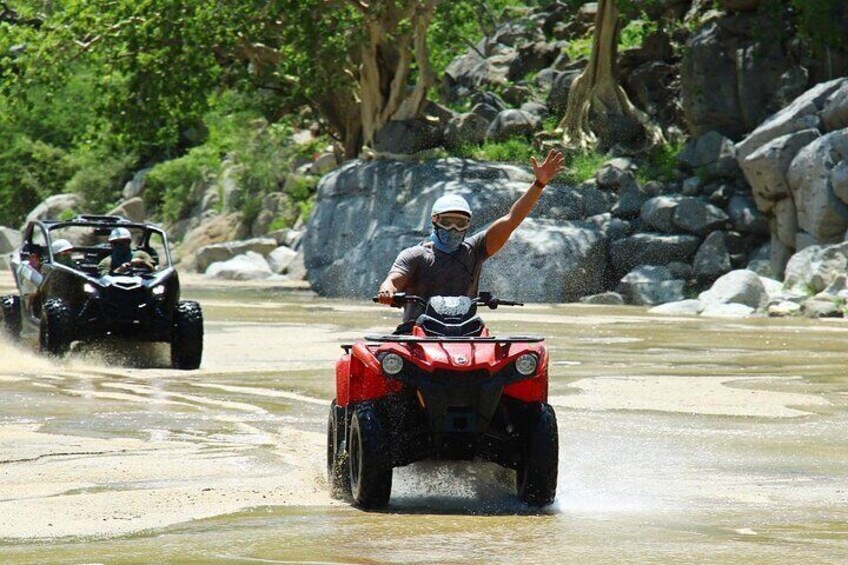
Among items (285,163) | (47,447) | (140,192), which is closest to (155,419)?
(47,447)

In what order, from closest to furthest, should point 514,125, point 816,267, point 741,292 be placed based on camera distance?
1. point 741,292
2. point 816,267
3. point 514,125

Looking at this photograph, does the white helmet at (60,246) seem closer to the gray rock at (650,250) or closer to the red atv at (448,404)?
the red atv at (448,404)

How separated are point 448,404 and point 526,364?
1.33ft

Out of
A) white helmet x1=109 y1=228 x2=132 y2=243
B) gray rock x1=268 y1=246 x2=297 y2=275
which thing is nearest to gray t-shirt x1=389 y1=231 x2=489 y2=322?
white helmet x1=109 y1=228 x2=132 y2=243

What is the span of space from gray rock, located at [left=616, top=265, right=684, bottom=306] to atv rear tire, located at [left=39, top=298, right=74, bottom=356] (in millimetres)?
16503

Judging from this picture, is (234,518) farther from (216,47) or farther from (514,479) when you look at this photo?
(216,47)

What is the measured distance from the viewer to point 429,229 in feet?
104

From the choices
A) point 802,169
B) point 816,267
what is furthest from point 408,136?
point 816,267

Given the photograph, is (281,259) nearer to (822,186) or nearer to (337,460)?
(822,186)

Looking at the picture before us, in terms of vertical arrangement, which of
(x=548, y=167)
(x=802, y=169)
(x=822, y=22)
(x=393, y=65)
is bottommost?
(x=548, y=167)

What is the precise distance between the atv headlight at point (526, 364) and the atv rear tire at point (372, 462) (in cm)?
67

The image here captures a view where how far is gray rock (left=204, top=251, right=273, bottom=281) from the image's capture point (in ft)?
135

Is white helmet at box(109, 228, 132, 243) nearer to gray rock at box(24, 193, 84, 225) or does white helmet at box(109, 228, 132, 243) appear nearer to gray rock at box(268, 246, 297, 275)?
gray rock at box(268, 246, 297, 275)

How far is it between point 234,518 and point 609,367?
888cm
